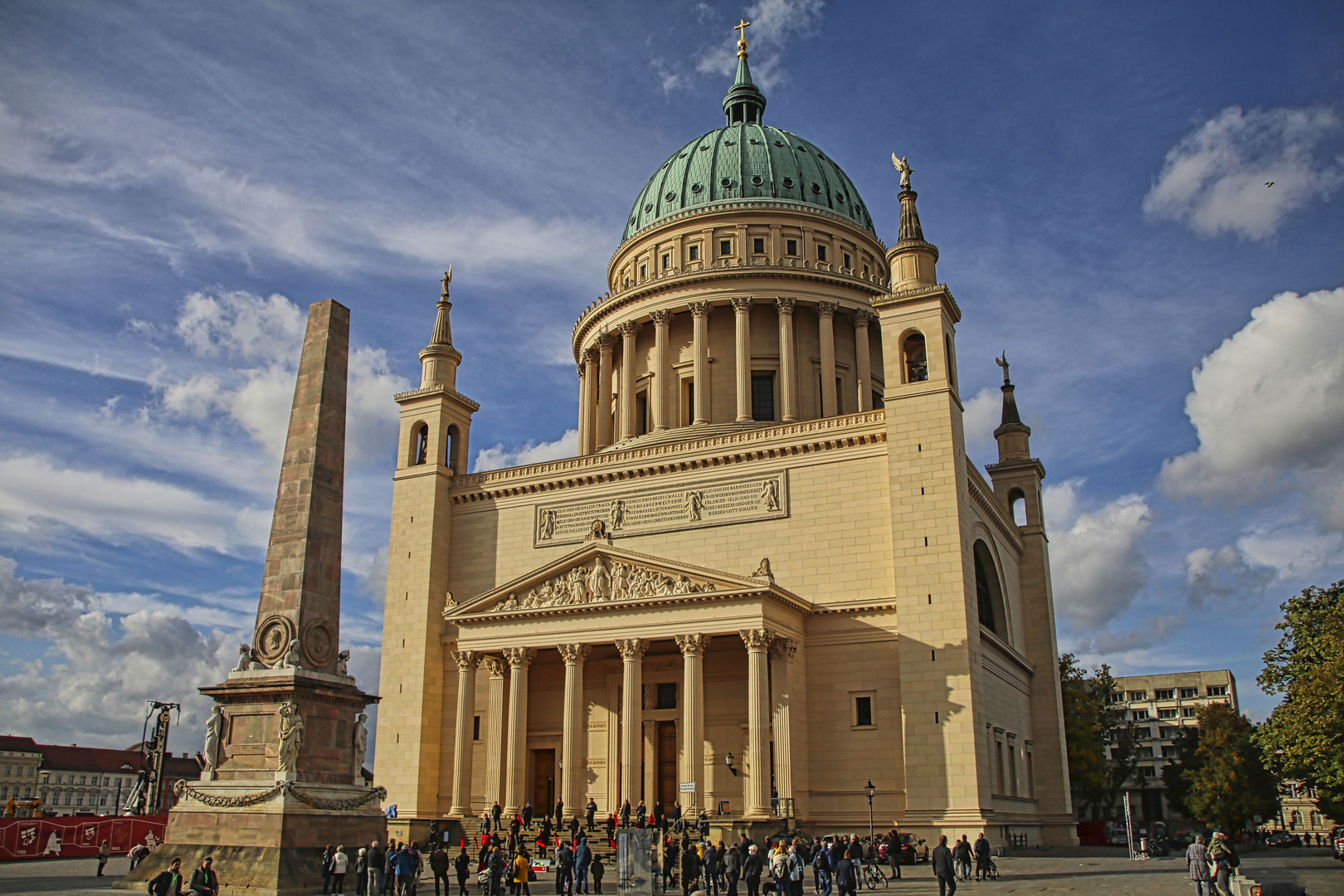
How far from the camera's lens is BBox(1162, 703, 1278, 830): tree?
2955 inches

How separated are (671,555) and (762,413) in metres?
14.5

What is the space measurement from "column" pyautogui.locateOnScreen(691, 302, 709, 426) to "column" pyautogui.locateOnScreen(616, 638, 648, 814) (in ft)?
56.8

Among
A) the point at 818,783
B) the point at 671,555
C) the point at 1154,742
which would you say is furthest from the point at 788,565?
the point at 1154,742

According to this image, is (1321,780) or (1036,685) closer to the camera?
(1321,780)

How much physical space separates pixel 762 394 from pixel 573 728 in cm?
2306

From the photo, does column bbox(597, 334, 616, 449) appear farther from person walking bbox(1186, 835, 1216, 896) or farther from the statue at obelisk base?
person walking bbox(1186, 835, 1216, 896)

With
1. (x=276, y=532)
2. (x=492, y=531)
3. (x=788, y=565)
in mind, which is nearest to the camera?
(x=276, y=532)

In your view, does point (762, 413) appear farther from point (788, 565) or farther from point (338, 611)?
point (338, 611)

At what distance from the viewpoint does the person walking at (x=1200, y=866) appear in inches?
898

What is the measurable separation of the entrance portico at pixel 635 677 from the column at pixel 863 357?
1826 centimetres

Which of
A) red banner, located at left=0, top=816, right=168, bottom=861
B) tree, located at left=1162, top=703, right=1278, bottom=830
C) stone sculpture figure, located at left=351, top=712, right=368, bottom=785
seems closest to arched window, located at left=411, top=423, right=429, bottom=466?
red banner, located at left=0, top=816, right=168, bottom=861

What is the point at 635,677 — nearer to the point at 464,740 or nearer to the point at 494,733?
the point at 494,733

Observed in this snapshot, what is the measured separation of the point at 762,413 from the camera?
188 feet

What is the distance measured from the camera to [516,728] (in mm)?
42000
